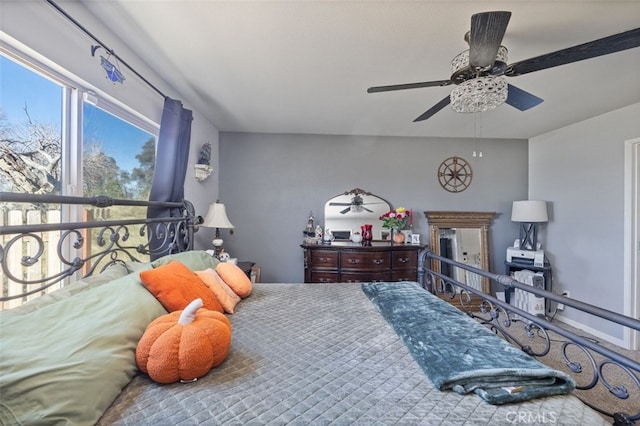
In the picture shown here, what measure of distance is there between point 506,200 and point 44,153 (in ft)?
16.4

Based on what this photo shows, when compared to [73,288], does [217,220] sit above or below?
above

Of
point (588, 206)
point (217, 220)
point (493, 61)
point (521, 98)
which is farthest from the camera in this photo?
point (588, 206)

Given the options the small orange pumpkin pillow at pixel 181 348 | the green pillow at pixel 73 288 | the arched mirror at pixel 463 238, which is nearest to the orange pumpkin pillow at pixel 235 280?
the green pillow at pixel 73 288

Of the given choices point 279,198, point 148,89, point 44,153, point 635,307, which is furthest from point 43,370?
point 635,307

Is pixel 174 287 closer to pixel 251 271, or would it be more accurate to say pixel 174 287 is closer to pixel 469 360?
pixel 469 360

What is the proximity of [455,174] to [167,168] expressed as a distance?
3735 millimetres

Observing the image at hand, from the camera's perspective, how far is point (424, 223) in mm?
3777

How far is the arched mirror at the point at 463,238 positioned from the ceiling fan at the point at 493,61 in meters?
2.24

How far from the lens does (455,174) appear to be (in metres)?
3.81

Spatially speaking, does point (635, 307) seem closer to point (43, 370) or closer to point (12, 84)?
point (43, 370)

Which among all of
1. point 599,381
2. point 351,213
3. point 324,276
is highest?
point 351,213

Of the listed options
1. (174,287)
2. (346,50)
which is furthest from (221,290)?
(346,50)

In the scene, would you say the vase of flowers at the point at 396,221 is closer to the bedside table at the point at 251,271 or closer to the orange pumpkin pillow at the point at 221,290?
the bedside table at the point at 251,271

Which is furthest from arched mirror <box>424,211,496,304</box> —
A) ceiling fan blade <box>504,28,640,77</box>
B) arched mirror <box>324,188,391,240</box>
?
ceiling fan blade <box>504,28,640,77</box>
